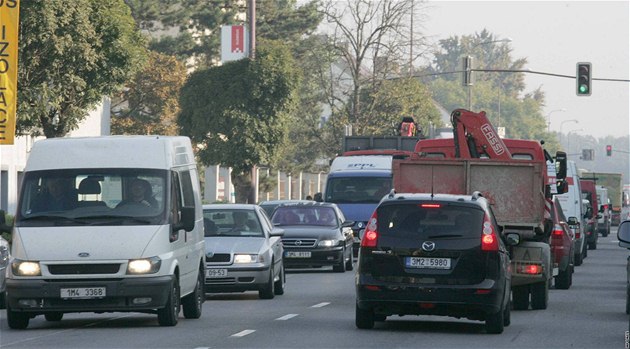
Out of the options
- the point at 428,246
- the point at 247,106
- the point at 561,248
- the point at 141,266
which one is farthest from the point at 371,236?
the point at 247,106

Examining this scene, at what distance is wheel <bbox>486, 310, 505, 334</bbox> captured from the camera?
18172 mm

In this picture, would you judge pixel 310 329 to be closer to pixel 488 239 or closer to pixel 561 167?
pixel 488 239

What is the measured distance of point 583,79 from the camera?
169 feet

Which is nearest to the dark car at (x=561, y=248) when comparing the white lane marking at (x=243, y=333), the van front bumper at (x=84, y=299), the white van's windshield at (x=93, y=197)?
the white lane marking at (x=243, y=333)

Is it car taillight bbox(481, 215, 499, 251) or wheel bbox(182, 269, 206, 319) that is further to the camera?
wheel bbox(182, 269, 206, 319)

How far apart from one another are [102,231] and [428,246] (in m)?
3.67

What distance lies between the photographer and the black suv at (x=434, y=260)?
18016mm

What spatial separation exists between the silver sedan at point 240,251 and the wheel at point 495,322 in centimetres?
660

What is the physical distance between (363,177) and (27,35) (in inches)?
402

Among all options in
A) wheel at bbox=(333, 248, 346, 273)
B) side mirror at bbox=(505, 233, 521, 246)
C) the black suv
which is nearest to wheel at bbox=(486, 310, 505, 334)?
the black suv

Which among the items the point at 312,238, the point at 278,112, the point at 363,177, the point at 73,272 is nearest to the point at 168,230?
the point at 73,272

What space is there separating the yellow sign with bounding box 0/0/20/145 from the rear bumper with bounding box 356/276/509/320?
1544cm

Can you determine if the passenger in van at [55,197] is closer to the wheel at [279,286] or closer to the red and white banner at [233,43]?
the wheel at [279,286]

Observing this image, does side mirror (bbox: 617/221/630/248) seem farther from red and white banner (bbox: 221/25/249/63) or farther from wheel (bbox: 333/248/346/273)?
red and white banner (bbox: 221/25/249/63)
